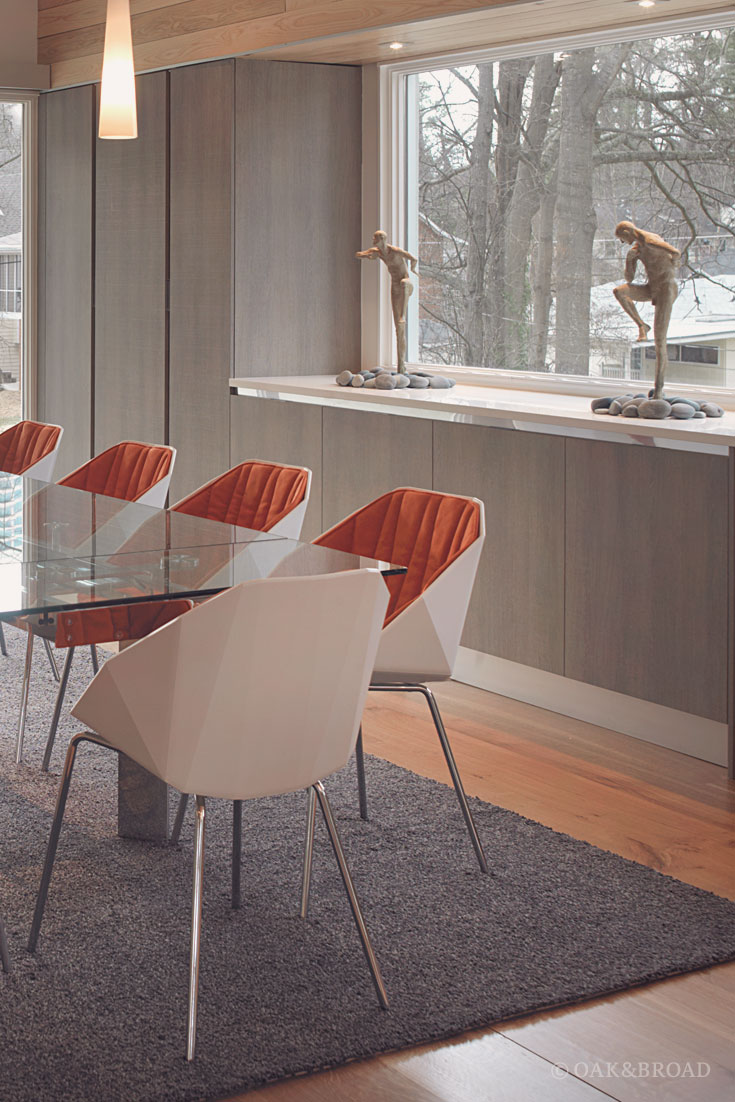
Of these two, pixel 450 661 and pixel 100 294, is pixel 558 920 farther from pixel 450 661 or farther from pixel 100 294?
pixel 100 294

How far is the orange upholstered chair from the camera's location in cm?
526

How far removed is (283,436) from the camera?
18.8 feet

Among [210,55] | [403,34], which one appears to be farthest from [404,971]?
[210,55]

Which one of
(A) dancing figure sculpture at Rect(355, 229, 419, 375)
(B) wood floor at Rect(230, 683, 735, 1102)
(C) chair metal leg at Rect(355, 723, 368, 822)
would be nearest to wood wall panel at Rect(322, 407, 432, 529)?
(A) dancing figure sculpture at Rect(355, 229, 419, 375)

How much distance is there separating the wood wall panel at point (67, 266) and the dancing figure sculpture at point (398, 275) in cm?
187

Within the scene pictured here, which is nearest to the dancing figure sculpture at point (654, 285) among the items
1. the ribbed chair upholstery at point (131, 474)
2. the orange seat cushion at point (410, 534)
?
the orange seat cushion at point (410, 534)

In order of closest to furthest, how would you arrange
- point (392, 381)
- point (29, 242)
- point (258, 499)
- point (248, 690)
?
1. point (248, 690)
2. point (258, 499)
3. point (392, 381)
4. point (29, 242)

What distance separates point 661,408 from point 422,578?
1.21 metres

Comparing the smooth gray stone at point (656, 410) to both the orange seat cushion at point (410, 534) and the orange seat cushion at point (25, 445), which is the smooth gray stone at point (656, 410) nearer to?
the orange seat cushion at point (410, 534)

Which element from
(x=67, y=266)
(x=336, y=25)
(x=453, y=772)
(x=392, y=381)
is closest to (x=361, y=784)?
(x=453, y=772)

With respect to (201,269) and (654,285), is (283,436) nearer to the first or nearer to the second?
(201,269)

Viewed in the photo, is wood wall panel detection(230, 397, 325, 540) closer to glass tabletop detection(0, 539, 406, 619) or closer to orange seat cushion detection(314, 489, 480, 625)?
orange seat cushion detection(314, 489, 480, 625)

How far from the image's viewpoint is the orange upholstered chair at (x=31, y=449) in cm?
526

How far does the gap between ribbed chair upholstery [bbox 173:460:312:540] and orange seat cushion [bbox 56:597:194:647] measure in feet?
3.96
